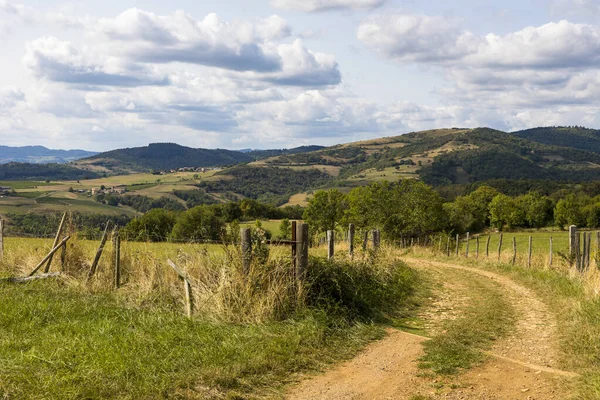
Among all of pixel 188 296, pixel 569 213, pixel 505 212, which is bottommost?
pixel 505 212

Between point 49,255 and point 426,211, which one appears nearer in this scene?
point 49,255

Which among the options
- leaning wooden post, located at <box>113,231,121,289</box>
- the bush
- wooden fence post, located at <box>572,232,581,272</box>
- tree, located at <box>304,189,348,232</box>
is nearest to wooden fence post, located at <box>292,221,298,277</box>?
the bush

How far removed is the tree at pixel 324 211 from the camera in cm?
7412

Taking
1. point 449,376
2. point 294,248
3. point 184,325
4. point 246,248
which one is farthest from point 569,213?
point 184,325

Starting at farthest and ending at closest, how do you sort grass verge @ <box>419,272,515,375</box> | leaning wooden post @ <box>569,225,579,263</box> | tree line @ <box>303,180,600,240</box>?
1. tree line @ <box>303,180,600,240</box>
2. leaning wooden post @ <box>569,225,579,263</box>
3. grass verge @ <box>419,272,515,375</box>

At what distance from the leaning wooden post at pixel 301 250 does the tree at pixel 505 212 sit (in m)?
90.5

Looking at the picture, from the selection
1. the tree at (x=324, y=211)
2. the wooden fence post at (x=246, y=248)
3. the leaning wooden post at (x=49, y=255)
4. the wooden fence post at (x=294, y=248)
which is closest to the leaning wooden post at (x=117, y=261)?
the leaning wooden post at (x=49, y=255)

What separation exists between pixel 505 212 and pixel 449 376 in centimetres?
9319

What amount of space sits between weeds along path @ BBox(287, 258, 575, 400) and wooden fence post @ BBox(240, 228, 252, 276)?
9.37 feet

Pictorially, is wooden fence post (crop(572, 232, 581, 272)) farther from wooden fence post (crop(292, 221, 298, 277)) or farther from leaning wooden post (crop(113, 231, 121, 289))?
leaning wooden post (crop(113, 231, 121, 289))

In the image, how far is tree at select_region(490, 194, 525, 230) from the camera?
93.2 m

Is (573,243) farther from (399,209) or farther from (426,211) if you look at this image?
(426,211)

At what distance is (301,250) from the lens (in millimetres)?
10398

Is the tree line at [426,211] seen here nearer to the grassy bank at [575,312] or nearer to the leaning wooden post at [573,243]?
the leaning wooden post at [573,243]
